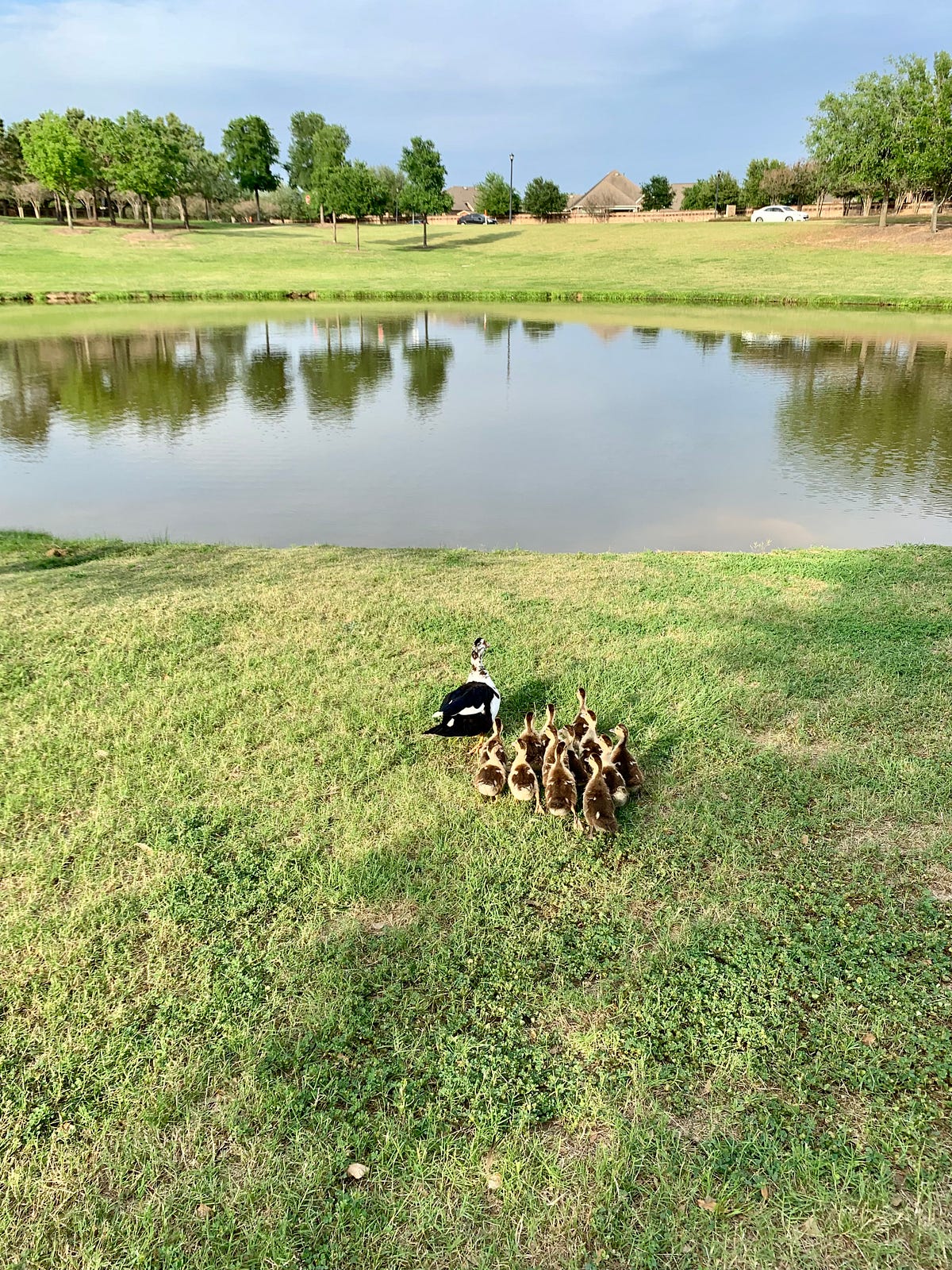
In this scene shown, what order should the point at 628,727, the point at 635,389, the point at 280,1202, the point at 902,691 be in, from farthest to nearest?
the point at 635,389
the point at 902,691
the point at 628,727
the point at 280,1202

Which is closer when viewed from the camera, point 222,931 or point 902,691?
point 222,931

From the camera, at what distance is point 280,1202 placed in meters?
2.65

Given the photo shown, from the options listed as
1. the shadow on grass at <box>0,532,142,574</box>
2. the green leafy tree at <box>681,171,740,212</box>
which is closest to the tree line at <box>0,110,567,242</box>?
the green leafy tree at <box>681,171,740,212</box>

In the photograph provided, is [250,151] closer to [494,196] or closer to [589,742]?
[494,196]

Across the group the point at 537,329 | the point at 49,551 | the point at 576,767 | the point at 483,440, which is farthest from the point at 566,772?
the point at 537,329

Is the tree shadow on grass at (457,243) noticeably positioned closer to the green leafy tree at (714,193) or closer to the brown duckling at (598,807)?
the green leafy tree at (714,193)

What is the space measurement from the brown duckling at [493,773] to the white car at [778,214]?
78.7 m

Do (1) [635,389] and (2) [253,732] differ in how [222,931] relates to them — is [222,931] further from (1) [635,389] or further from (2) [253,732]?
(1) [635,389]

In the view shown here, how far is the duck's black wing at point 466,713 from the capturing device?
4.93 m

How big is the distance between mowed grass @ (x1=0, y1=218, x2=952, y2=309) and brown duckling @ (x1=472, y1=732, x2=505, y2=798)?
40.7 m

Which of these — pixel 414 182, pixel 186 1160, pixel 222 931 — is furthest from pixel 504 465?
pixel 414 182

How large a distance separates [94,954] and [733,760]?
3697mm

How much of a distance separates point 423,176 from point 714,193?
42.4 m

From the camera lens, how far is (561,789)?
4.48m
